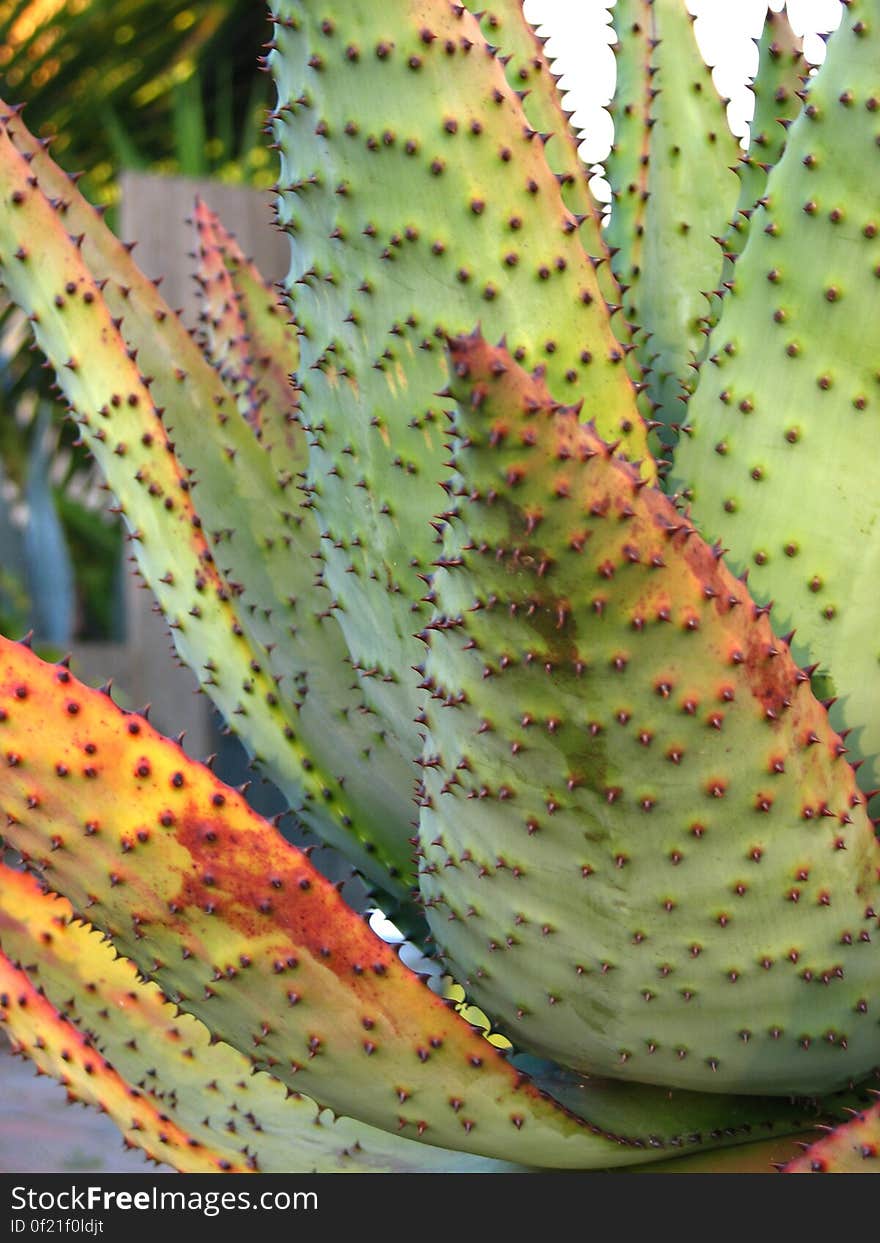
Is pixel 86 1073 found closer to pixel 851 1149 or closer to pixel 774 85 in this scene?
pixel 851 1149

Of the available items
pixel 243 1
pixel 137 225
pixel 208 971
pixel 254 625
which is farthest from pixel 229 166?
pixel 208 971

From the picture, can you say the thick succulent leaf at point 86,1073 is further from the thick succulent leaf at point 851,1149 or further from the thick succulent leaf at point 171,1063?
the thick succulent leaf at point 851,1149

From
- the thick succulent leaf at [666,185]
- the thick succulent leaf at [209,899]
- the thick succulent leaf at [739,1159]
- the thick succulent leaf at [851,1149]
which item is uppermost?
the thick succulent leaf at [666,185]

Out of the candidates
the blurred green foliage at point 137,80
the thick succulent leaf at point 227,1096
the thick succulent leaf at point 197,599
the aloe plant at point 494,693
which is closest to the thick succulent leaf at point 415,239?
the aloe plant at point 494,693

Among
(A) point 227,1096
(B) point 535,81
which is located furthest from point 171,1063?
(B) point 535,81

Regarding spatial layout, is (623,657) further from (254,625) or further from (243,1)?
(243,1)
